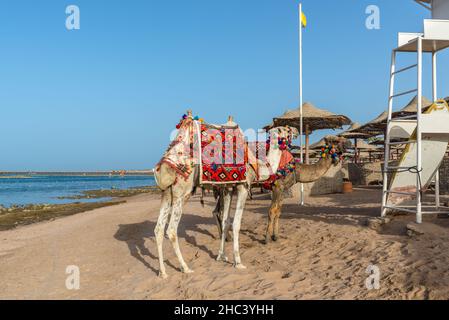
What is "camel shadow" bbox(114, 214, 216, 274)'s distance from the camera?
7810mm

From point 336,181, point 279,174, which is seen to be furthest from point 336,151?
point 336,181

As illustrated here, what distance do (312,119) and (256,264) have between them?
40.2 ft

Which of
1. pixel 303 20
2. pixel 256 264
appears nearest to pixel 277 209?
pixel 256 264

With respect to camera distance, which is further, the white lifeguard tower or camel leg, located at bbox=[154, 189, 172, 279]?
the white lifeguard tower

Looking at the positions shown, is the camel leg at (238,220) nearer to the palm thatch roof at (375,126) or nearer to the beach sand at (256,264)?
the beach sand at (256,264)

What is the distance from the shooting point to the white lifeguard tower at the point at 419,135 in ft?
25.8

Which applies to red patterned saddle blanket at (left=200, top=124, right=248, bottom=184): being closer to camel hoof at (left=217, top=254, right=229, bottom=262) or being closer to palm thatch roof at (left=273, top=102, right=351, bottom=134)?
camel hoof at (left=217, top=254, right=229, bottom=262)

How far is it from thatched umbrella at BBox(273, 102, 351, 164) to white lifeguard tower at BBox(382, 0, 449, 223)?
8.00m

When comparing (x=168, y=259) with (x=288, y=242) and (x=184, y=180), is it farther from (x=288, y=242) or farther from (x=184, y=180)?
(x=288, y=242)

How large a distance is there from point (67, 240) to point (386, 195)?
857cm

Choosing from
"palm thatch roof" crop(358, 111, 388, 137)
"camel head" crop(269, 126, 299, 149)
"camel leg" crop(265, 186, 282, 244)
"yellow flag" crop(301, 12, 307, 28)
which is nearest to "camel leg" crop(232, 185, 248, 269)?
"camel leg" crop(265, 186, 282, 244)

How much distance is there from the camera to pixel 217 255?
25.0ft

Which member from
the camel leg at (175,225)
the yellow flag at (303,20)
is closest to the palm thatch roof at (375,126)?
the yellow flag at (303,20)

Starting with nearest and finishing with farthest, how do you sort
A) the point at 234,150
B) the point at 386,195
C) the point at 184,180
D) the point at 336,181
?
the point at 184,180
the point at 234,150
the point at 386,195
the point at 336,181
